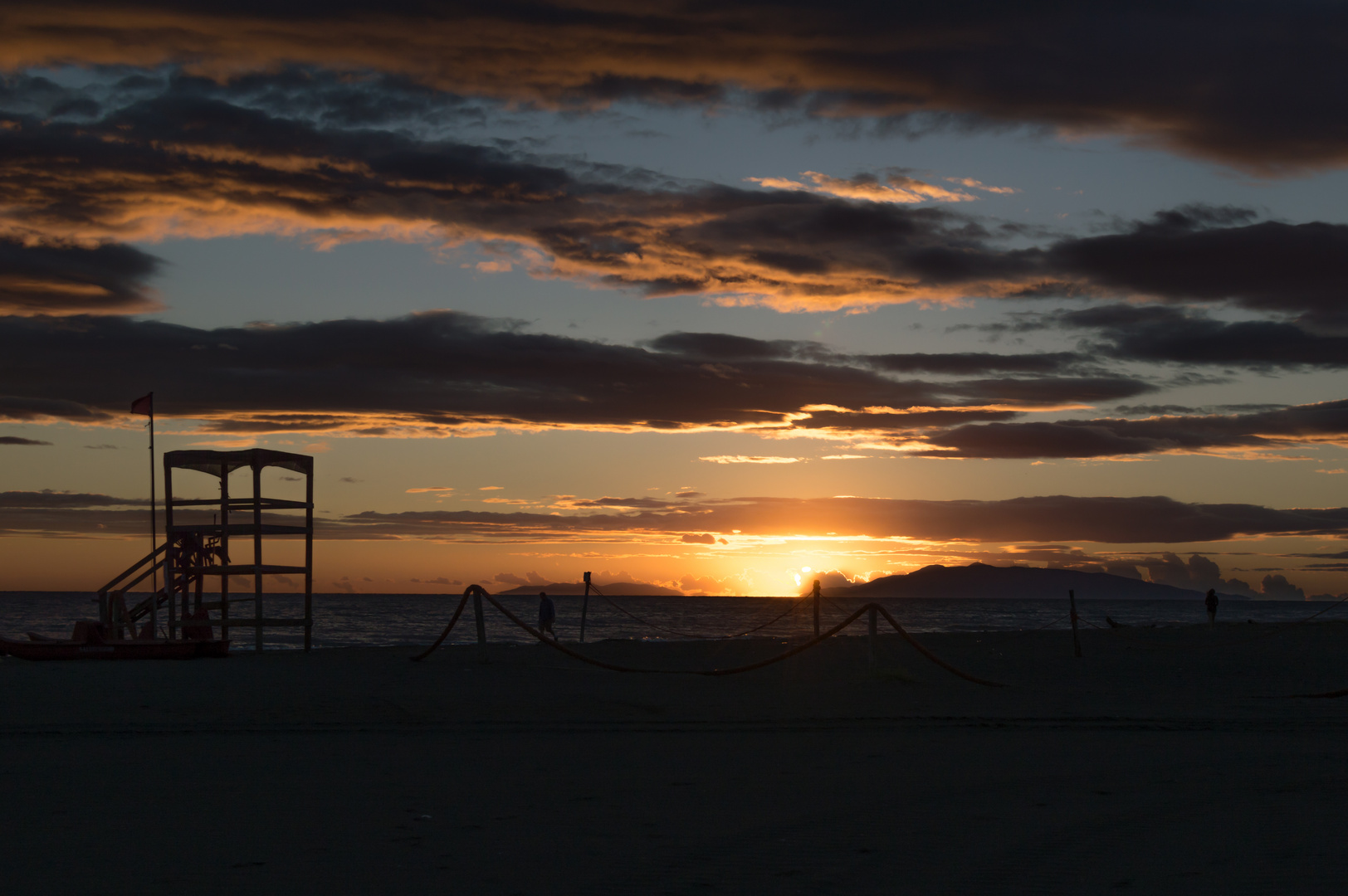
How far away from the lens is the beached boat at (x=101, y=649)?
76.5ft

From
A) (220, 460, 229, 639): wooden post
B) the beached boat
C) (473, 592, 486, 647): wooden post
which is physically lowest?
the beached boat

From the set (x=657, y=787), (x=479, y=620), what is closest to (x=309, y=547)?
(x=479, y=620)

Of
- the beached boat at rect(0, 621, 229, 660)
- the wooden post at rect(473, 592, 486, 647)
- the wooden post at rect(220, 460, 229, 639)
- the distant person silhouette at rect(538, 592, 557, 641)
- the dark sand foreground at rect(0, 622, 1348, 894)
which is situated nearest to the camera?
the dark sand foreground at rect(0, 622, 1348, 894)

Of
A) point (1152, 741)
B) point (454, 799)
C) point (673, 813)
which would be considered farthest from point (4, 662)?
point (1152, 741)

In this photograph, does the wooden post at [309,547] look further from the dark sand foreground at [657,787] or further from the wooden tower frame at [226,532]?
the dark sand foreground at [657,787]

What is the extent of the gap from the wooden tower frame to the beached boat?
0.80 metres

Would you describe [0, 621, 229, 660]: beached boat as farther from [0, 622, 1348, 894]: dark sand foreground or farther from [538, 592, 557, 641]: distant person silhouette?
[538, 592, 557, 641]: distant person silhouette

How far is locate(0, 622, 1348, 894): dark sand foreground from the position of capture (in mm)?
6273

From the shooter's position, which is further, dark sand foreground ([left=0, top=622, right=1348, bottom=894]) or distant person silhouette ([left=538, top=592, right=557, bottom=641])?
distant person silhouette ([left=538, top=592, right=557, bottom=641])

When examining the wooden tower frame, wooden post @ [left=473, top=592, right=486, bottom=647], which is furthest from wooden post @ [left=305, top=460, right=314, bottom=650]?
wooden post @ [left=473, top=592, right=486, bottom=647]

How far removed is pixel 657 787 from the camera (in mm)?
8875

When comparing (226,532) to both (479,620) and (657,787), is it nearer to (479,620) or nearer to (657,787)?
(479,620)

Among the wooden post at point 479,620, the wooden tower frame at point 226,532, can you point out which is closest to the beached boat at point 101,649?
the wooden tower frame at point 226,532

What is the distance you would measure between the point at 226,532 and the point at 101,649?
143 inches
